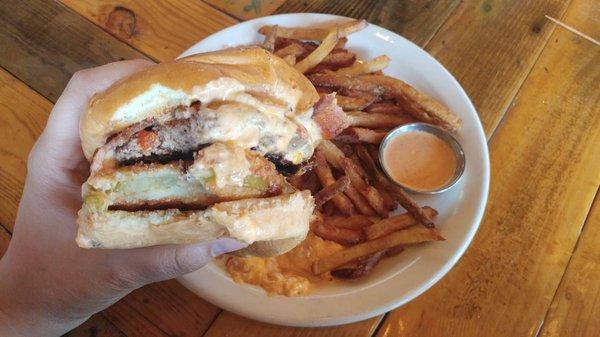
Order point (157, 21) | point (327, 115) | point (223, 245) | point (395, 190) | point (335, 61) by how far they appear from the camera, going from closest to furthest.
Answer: point (223, 245) → point (327, 115) → point (395, 190) → point (335, 61) → point (157, 21)

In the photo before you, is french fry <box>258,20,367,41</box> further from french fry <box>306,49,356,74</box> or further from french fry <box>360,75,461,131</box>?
french fry <box>360,75,461,131</box>

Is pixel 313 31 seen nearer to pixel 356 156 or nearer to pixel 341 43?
pixel 341 43

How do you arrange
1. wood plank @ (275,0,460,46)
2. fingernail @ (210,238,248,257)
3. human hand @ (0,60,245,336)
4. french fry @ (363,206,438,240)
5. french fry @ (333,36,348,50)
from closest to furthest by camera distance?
fingernail @ (210,238,248,257) → human hand @ (0,60,245,336) → french fry @ (363,206,438,240) → french fry @ (333,36,348,50) → wood plank @ (275,0,460,46)

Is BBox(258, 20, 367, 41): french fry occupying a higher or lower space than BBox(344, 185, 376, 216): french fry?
higher

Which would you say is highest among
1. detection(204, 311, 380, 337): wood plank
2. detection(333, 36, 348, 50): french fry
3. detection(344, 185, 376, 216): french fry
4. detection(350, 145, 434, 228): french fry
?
detection(333, 36, 348, 50): french fry

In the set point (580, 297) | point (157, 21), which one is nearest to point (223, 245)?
point (580, 297)

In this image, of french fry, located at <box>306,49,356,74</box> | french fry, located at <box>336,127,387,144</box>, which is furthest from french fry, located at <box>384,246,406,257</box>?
french fry, located at <box>306,49,356,74</box>

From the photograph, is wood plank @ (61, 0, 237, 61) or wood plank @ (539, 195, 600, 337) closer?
wood plank @ (539, 195, 600, 337)

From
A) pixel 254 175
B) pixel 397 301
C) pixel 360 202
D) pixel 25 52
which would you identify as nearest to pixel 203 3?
pixel 25 52
